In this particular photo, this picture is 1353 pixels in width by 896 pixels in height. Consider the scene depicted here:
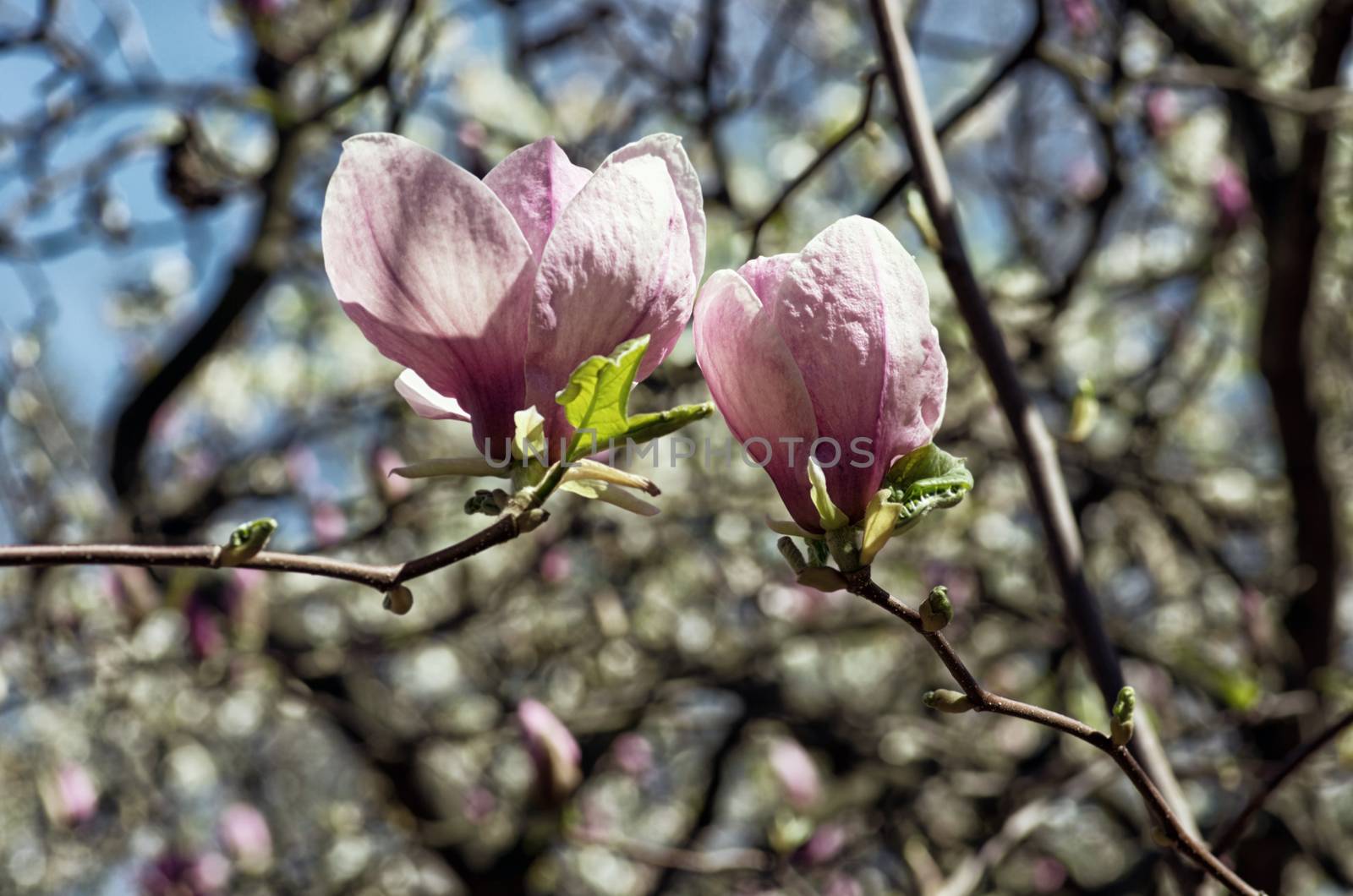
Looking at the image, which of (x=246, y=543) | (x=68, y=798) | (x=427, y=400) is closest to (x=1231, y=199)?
(x=427, y=400)

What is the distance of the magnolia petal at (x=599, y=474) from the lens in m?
0.48

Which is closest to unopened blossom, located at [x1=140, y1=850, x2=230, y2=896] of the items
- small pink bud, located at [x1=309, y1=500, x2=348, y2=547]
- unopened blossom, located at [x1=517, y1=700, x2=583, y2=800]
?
small pink bud, located at [x1=309, y1=500, x2=348, y2=547]

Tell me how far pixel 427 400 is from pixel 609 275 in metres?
0.11

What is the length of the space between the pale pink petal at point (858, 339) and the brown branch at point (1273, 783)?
324mm

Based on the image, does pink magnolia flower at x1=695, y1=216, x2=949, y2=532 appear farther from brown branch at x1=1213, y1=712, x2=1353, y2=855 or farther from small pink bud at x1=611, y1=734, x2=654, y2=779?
small pink bud at x1=611, y1=734, x2=654, y2=779

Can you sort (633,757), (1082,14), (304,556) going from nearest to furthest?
1. (304,556)
2. (1082,14)
3. (633,757)

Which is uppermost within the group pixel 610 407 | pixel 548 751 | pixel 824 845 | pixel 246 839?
pixel 610 407

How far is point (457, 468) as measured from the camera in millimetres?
501

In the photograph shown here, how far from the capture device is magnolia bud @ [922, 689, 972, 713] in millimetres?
476

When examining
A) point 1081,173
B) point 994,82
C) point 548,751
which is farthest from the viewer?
point 1081,173

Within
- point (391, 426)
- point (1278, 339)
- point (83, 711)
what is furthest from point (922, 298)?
point (83, 711)

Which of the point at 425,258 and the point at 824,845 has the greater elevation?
the point at 425,258

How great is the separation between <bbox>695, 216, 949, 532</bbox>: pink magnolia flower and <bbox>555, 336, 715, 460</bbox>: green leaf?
2 centimetres

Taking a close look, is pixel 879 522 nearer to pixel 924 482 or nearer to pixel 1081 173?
pixel 924 482
